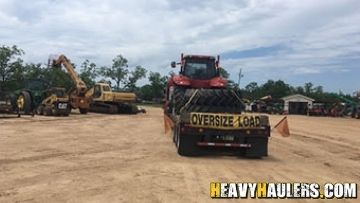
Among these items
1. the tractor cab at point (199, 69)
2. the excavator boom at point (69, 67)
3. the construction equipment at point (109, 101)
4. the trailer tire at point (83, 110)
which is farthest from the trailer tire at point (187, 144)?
the construction equipment at point (109, 101)

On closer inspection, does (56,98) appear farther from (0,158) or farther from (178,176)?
(178,176)

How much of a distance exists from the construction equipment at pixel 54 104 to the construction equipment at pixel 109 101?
5768 mm

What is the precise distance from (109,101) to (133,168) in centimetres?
3041

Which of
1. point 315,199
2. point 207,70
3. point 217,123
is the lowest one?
point 315,199

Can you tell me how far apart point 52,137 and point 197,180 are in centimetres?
969

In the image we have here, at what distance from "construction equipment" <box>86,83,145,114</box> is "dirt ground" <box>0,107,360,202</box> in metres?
22.5

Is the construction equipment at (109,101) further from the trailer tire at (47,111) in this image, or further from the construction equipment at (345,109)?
the construction equipment at (345,109)

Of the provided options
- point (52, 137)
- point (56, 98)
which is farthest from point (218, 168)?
point (56, 98)

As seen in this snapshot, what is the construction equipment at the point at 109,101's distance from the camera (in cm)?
4162

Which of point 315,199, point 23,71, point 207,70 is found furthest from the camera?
point 23,71

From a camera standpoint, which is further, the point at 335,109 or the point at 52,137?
the point at 335,109

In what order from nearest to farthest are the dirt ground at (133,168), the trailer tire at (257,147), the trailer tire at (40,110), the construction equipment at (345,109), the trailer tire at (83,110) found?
the dirt ground at (133,168) → the trailer tire at (257,147) → the trailer tire at (40,110) → the trailer tire at (83,110) → the construction equipment at (345,109)

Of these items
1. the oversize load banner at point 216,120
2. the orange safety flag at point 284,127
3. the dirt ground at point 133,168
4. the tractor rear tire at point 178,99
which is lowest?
the dirt ground at point 133,168

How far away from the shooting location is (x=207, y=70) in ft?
73.1
